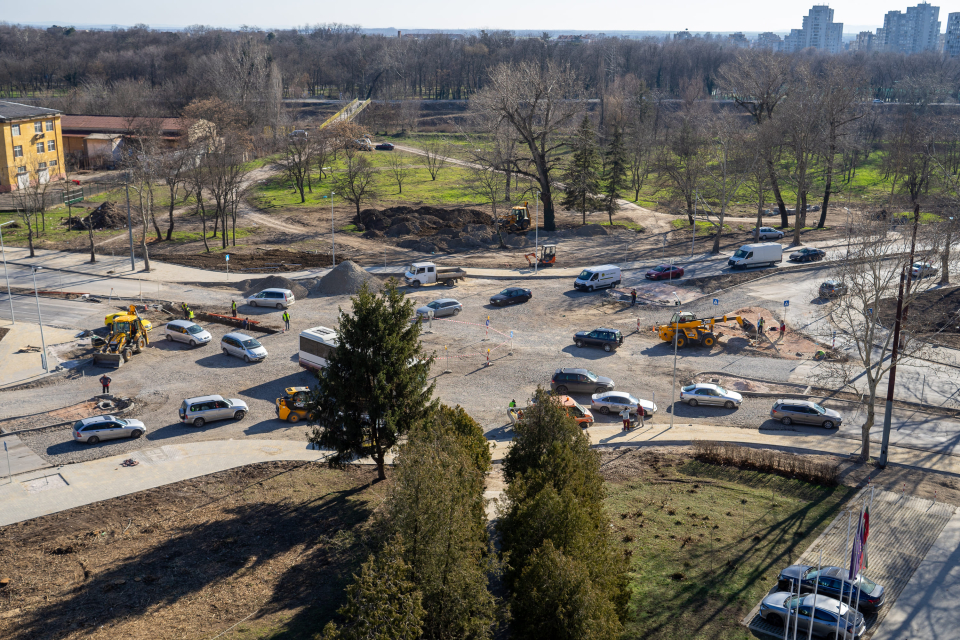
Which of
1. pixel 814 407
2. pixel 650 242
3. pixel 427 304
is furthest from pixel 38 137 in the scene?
pixel 814 407

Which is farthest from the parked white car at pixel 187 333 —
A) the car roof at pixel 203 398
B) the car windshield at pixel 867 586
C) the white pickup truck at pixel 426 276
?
the car windshield at pixel 867 586

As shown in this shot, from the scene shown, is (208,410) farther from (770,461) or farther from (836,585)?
(836,585)

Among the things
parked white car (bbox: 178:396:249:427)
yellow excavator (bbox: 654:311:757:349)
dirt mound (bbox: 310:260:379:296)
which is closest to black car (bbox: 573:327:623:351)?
yellow excavator (bbox: 654:311:757:349)

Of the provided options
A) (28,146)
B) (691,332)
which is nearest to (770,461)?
(691,332)

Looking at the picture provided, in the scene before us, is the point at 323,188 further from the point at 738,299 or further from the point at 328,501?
the point at 328,501

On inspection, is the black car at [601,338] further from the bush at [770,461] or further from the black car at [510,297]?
the bush at [770,461]

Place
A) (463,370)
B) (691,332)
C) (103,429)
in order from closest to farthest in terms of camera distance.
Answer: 1. (103,429)
2. (463,370)
3. (691,332)
